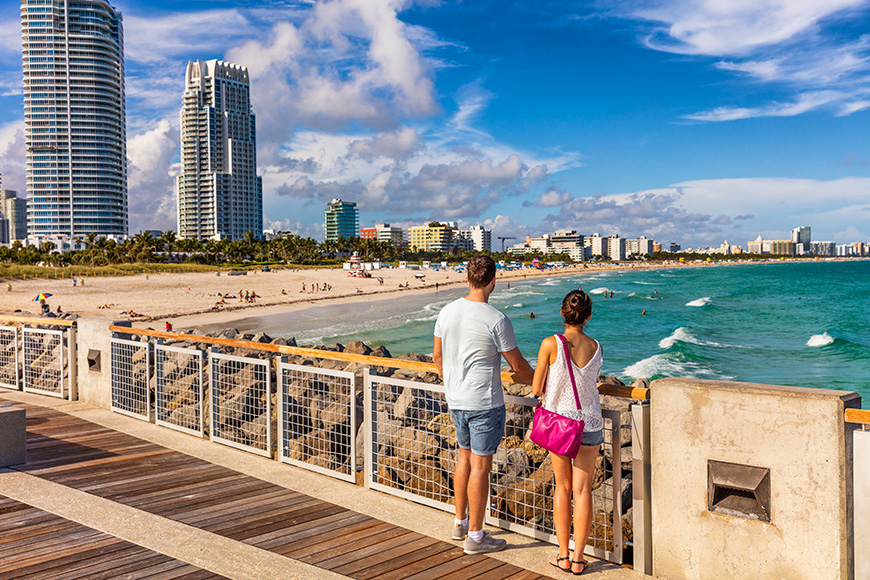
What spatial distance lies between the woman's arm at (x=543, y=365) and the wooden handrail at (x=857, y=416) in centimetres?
147

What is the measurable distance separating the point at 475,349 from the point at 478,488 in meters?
0.92

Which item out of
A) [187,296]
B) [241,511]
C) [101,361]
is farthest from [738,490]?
[187,296]

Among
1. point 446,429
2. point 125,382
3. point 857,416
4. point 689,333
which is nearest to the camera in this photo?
point 857,416

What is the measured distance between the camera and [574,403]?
142 inches

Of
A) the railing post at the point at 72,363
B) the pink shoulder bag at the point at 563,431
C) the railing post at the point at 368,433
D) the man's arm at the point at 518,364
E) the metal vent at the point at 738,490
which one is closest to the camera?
the metal vent at the point at 738,490

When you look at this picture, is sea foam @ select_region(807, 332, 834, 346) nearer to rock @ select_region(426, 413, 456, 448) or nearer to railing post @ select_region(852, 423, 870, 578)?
rock @ select_region(426, 413, 456, 448)

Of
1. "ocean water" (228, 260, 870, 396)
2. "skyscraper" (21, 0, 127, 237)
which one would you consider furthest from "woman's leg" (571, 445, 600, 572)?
"skyscraper" (21, 0, 127, 237)

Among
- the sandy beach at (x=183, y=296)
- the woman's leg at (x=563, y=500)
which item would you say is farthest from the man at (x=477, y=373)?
the sandy beach at (x=183, y=296)

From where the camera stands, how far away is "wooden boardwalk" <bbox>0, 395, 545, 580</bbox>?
150 inches

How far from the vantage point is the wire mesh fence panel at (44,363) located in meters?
8.98

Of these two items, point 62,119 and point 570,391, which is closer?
point 570,391

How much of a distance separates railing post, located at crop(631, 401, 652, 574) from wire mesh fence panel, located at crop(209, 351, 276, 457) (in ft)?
11.9

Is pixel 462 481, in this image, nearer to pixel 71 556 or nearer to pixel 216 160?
pixel 71 556

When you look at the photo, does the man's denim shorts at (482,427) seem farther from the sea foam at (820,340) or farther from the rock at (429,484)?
the sea foam at (820,340)
